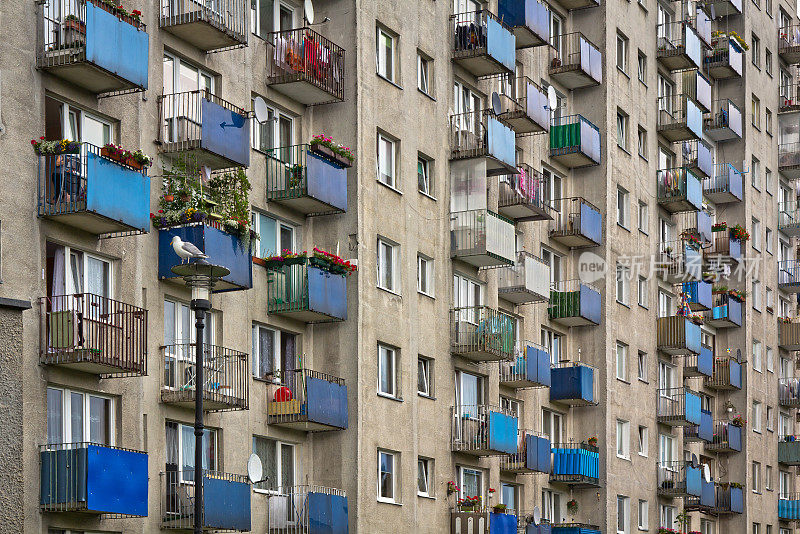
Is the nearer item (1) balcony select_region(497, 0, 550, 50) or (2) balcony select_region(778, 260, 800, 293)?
(1) balcony select_region(497, 0, 550, 50)

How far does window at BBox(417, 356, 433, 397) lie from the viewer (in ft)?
141

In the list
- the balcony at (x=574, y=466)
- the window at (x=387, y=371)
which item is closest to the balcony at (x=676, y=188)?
the balcony at (x=574, y=466)

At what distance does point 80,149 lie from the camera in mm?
29875

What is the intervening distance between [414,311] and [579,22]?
19.0 meters

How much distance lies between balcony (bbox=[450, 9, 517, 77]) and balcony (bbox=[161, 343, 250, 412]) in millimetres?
14698

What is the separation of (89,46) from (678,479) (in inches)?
1410

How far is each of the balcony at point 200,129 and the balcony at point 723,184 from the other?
3825 cm

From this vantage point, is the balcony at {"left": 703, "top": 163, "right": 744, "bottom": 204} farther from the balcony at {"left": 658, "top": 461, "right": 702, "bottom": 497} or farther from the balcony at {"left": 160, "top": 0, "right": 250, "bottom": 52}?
the balcony at {"left": 160, "top": 0, "right": 250, "bottom": 52}

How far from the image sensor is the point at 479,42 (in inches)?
1804

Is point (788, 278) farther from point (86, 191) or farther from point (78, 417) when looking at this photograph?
point (86, 191)

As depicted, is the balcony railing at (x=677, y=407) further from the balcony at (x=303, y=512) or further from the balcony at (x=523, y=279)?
the balcony at (x=303, y=512)

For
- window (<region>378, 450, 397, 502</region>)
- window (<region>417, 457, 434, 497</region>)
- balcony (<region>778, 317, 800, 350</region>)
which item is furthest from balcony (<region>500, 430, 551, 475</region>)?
balcony (<region>778, 317, 800, 350</region>)

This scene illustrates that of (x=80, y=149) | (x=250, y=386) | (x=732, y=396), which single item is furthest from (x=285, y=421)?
(x=732, y=396)

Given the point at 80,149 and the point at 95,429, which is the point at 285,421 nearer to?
the point at 95,429
